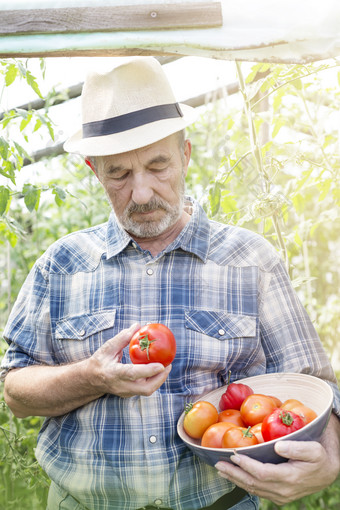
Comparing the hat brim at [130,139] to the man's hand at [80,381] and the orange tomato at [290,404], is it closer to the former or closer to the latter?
the man's hand at [80,381]

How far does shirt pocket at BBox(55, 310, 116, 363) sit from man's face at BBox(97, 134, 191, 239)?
0.33 m

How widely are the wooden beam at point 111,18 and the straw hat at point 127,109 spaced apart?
0.50 m

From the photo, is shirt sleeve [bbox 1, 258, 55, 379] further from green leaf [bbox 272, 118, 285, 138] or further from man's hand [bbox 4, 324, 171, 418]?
green leaf [bbox 272, 118, 285, 138]

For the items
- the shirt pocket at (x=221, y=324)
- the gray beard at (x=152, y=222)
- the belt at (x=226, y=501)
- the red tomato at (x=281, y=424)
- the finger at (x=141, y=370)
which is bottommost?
the belt at (x=226, y=501)

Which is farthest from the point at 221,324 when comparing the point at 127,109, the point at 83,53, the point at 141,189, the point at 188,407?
the point at 83,53

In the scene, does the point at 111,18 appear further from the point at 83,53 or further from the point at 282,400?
the point at 282,400

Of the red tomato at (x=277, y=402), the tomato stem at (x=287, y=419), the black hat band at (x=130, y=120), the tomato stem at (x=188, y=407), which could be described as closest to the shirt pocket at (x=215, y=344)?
the tomato stem at (x=188, y=407)

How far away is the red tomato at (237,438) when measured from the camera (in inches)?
63.2

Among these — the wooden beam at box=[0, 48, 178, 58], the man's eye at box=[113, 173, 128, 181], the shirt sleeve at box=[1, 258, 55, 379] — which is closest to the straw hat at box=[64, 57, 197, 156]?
the man's eye at box=[113, 173, 128, 181]

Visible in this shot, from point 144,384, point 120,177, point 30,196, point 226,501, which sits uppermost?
point 120,177

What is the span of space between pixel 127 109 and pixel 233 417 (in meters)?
1.09

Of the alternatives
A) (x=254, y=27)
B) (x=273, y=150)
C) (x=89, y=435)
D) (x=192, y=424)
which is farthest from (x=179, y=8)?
(x=273, y=150)

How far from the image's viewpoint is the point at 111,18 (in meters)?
1.49

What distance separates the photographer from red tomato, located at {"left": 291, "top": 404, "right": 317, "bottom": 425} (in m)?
1.66
